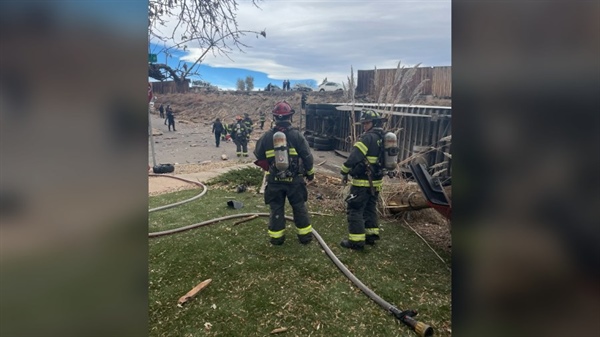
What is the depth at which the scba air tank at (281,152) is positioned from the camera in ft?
15.3

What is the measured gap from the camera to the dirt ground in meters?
6.03

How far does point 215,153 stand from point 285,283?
12.5 metres

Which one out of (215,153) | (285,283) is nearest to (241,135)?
(215,153)

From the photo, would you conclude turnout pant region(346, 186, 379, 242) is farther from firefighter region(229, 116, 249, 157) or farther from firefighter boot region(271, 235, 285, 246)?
firefighter region(229, 116, 249, 157)

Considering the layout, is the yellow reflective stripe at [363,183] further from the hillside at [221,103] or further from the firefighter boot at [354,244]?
the hillside at [221,103]

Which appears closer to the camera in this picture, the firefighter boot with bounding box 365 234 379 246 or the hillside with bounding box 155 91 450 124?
the firefighter boot with bounding box 365 234 379 246

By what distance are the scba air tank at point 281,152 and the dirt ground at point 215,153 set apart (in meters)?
1.64

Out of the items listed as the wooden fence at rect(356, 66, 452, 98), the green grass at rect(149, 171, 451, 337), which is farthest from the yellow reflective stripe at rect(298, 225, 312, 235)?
the wooden fence at rect(356, 66, 452, 98)

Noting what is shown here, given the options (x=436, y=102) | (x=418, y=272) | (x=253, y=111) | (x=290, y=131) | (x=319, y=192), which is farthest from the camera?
(x=253, y=111)

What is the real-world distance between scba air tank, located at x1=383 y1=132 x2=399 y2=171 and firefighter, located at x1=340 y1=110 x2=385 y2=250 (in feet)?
0.24
